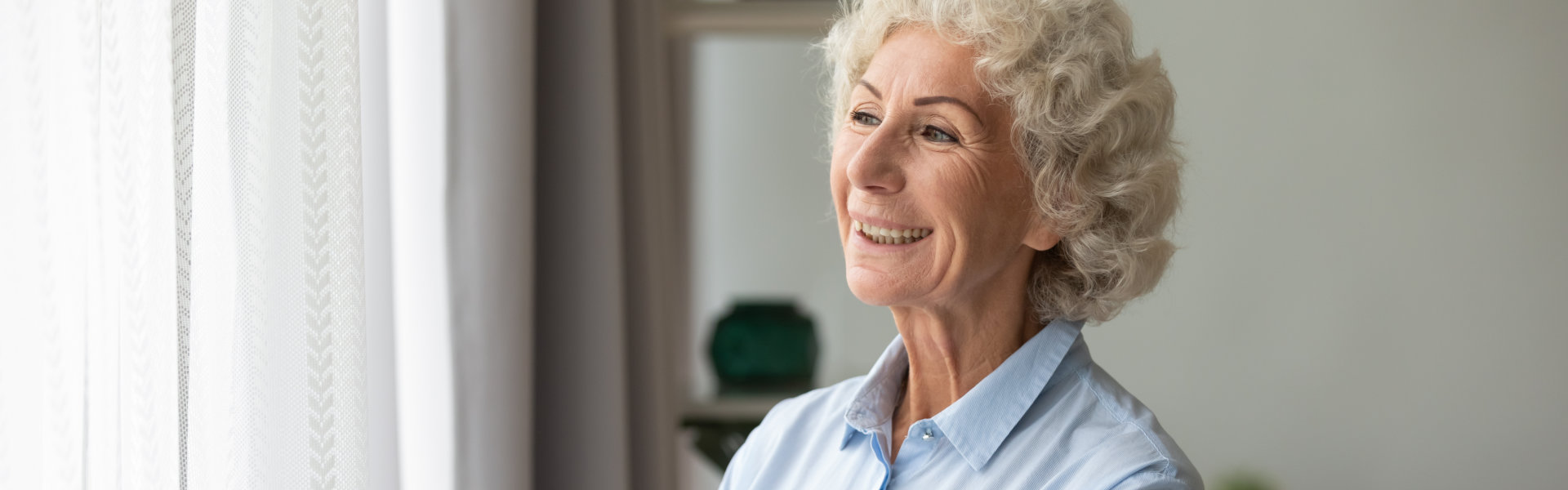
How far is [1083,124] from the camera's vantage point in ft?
3.32

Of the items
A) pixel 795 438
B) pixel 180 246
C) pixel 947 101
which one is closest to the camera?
pixel 180 246

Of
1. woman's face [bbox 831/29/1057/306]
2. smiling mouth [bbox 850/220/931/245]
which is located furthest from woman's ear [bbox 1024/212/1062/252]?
smiling mouth [bbox 850/220/931/245]

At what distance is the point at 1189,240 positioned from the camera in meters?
2.27

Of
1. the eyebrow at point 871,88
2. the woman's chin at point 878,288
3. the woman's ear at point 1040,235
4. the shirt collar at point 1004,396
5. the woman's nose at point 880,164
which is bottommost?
the shirt collar at point 1004,396

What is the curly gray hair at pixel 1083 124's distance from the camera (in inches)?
39.7

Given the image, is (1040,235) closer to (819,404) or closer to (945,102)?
(945,102)

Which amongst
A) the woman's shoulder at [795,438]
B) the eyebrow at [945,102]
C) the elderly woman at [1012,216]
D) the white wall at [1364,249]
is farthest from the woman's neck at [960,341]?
the white wall at [1364,249]

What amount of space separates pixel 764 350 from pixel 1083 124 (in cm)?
130

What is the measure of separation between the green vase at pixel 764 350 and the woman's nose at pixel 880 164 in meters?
1.20

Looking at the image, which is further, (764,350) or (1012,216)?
(764,350)

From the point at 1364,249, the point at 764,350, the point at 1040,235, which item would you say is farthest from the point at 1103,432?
the point at 1364,249

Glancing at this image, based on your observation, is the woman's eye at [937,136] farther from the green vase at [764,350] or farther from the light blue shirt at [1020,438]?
the green vase at [764,350]

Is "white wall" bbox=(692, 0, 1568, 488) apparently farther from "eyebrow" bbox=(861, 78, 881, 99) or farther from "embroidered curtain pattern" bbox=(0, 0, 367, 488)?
"embroidered curtain pattern" bbox=(0, 0, 367, 488)

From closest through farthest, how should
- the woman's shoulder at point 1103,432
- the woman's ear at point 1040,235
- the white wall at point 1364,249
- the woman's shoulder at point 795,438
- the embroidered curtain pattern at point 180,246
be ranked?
the embroidered curtain pattern at point 180,246 < the woman's shoulder at point 1103,432 < the woman's ear at point 1040,235 < the woman's shoulder at point 795,438 < the white wall at point 1364,249
